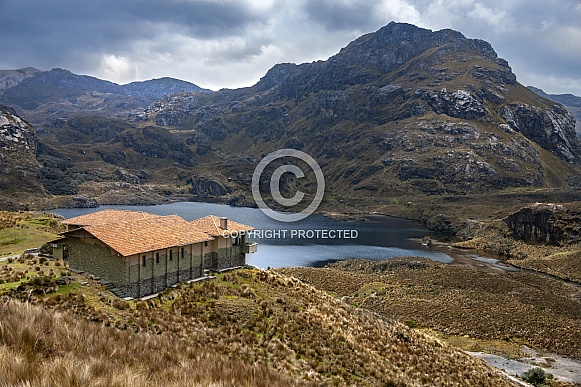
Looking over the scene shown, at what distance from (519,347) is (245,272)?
25.2m

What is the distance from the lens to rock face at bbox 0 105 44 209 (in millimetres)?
143250

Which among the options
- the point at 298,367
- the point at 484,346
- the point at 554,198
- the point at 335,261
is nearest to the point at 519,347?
the point at 484,346

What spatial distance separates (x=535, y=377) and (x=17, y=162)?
18933 cm

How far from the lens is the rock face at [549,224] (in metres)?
85.6

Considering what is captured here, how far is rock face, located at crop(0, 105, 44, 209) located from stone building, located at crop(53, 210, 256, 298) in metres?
125

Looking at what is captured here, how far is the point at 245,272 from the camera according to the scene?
27.1m

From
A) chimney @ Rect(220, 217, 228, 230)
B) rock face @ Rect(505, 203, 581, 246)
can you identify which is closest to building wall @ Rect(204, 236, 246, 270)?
chimney @ Rect(220, 217, 228, 230)

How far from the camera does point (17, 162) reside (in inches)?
6398

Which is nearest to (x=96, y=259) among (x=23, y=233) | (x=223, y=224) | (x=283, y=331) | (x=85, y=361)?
(x=223, y=224)

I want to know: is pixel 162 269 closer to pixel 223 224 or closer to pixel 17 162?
pixel 223 224

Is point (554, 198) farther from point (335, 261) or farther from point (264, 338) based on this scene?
point (264, 338)

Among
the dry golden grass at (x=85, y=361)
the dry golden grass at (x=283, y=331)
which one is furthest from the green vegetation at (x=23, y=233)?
the dry golden grass at (x=85, y=361)

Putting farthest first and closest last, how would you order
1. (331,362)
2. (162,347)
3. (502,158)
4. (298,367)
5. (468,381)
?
1. (502,158)
2. (468,381)
3. (331,362)
4. (298,367)
5. (162,347)

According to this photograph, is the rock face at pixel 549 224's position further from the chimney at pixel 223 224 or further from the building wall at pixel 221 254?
the chimney at pixel 223 224
